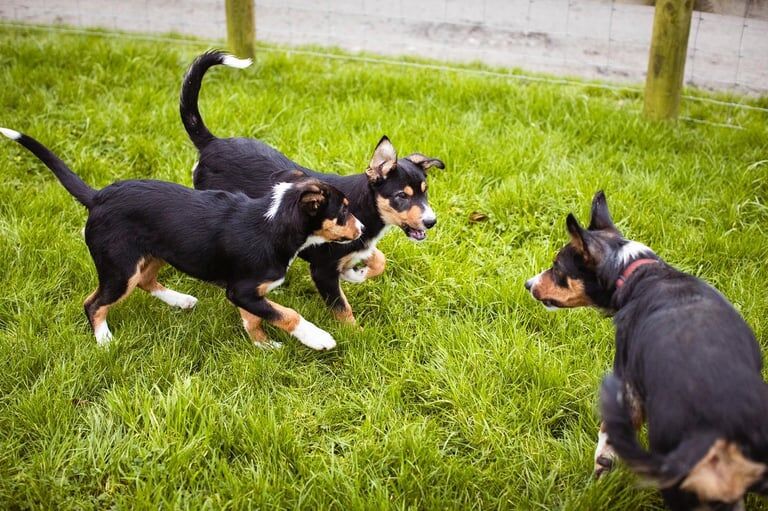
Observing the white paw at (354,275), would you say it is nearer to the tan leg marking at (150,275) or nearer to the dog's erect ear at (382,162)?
the dog's erect ear at (382,162)

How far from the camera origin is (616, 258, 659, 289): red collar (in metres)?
3.09

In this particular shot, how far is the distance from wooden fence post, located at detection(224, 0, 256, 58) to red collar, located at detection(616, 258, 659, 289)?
486cm

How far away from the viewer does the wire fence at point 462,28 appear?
7.84 meters

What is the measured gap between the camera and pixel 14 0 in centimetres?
861

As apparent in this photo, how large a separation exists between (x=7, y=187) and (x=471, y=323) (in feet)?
11.4

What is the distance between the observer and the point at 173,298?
4129 mm

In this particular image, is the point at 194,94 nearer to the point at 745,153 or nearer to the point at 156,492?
the point at 156,492

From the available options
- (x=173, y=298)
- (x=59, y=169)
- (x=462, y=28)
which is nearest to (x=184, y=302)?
(x=173, y=298)

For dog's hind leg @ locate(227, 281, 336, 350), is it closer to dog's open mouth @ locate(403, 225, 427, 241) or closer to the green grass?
the green grass

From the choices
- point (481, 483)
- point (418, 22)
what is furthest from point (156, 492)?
point (418, 22)

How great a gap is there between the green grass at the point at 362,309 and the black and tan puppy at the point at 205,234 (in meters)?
0.27

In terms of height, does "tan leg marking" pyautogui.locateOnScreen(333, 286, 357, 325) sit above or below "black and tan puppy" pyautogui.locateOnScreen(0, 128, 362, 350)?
below

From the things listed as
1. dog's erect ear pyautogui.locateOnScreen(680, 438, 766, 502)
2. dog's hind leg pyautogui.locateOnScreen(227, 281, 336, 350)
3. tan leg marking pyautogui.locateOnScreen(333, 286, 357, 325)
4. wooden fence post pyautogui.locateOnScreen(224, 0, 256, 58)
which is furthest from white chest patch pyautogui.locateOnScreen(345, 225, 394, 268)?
wooden fence post pyautogui.locateOnScreen(224, 0, 256, 58)

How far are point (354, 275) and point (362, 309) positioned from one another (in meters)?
0.23
